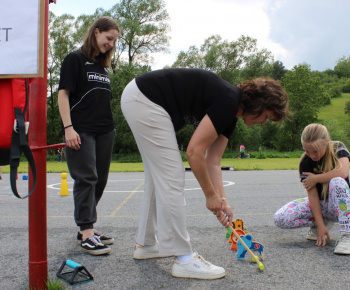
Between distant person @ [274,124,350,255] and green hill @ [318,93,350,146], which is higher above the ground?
green hill @ [318,93,350,146]

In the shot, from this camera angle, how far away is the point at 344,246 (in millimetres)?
2938

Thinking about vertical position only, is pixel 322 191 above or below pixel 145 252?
above

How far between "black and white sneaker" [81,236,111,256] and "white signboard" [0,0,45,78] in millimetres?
1603

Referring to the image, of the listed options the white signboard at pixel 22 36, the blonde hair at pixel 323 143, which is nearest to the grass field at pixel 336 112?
the blonde hair at pixel 323 143

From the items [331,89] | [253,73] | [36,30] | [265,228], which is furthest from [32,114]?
[331,89]

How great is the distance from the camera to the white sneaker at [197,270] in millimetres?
2480

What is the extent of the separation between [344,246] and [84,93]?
244cm

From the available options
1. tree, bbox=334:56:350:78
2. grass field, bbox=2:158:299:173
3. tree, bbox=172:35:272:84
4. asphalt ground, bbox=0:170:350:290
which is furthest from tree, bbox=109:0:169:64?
tree, bbox=334:56:350:78

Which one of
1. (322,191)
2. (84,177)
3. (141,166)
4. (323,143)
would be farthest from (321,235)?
(141,166)

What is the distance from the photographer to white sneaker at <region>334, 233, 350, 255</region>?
2.92 meters

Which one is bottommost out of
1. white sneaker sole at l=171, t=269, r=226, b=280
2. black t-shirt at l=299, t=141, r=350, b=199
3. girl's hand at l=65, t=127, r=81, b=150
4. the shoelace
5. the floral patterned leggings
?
white sneaker sole at l=171, t=269, r=226, b=280

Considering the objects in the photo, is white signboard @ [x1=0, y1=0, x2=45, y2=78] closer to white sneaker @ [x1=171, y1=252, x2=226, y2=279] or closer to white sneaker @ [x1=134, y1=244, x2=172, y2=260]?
white sneaker @ [x1=171, y1=252, x2=226, y2=279]

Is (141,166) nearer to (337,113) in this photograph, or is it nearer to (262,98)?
(262,98)

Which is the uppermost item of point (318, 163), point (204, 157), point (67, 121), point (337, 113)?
point (337, 113)
